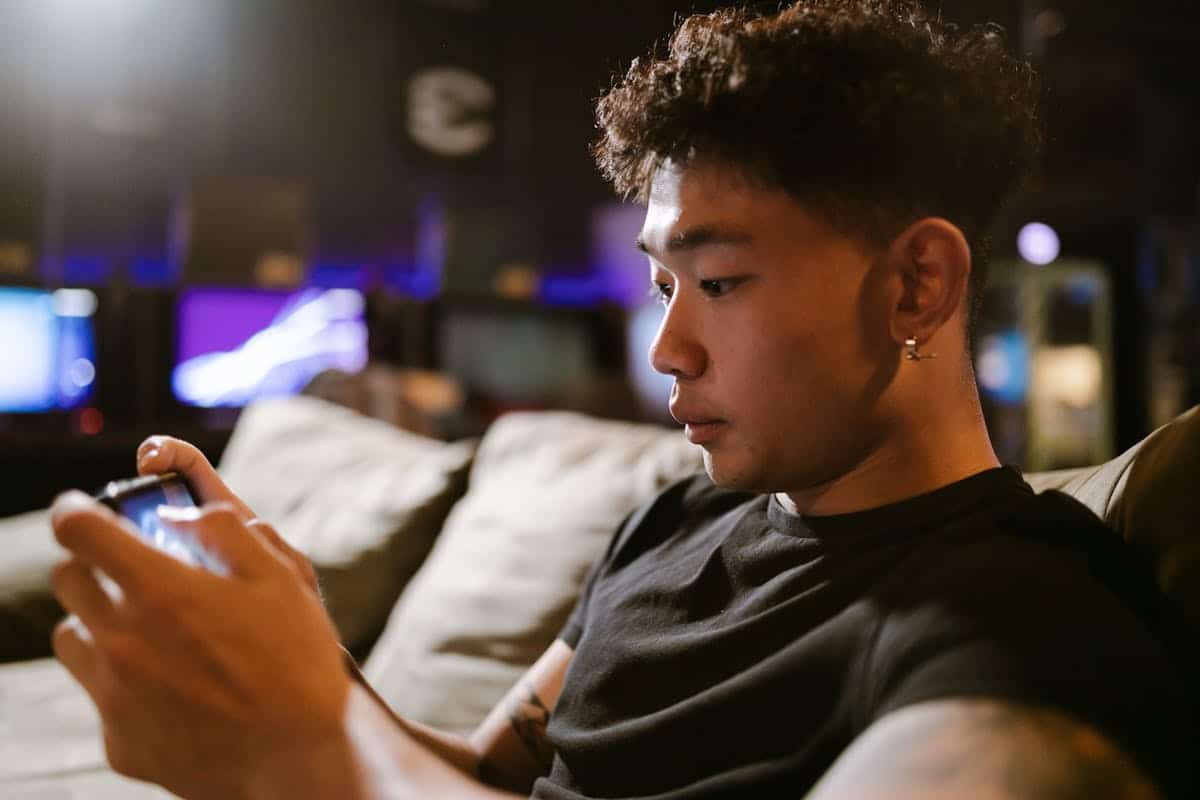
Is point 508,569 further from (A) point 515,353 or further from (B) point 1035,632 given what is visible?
(A) point 515,353

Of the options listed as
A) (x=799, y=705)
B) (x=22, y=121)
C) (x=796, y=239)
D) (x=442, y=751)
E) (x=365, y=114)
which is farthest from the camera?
(x=365, y=114)

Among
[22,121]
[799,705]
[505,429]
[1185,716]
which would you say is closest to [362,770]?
[799,705]

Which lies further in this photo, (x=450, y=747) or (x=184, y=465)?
(x=450, y=747)

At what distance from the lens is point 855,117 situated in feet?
3.04

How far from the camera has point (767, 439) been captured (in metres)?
0.93

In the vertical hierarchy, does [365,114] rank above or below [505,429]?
above

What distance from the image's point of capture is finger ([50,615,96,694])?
27.4 inches

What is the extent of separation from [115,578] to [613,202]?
16.7ft

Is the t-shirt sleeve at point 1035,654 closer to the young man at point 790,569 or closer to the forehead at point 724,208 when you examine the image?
the young man at point 790,569

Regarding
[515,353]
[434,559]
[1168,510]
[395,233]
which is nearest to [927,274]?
[1168,510]

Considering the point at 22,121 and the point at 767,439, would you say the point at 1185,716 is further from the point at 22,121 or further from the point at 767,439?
the point at 22,121

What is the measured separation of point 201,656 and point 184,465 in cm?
35

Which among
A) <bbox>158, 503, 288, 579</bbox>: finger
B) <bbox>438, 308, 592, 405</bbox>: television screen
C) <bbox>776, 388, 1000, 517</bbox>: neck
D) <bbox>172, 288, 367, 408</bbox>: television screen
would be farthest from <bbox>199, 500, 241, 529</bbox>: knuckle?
<bbox>438, 308, 592, 405</bbox>: television screen

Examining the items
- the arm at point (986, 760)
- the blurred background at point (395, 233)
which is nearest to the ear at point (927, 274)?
the arm at point (986, 760)
